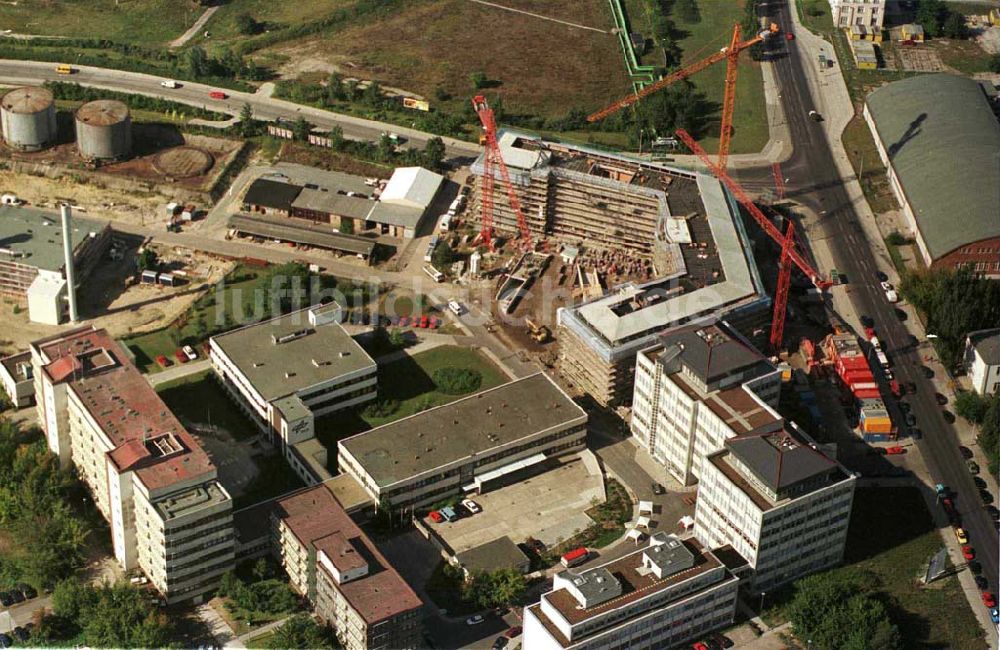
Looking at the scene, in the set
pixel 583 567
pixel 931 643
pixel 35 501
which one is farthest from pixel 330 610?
pixel 931 643

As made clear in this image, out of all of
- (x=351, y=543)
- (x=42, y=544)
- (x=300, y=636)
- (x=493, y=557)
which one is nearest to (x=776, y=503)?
(x=493, y=557)

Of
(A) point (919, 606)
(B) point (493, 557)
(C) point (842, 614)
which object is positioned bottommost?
(B) point (493, 557)

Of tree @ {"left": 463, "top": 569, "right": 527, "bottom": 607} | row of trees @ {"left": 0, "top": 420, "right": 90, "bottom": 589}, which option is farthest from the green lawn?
row of trees @ {"left": 0, "top": 420, "right": 90, "bottom": 589}

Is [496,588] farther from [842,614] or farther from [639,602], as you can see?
[842,614]

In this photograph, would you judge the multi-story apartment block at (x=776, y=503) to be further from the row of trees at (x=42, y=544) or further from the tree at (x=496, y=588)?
the row of trees at (x=42, y=544)

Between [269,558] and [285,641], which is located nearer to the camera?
[285,641]

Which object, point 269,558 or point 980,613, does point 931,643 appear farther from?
point 269,558

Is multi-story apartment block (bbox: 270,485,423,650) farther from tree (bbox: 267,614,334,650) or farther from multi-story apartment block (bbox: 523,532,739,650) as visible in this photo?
multi-story apartment block (bbox: 523,532,739,650)
